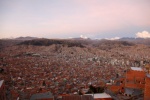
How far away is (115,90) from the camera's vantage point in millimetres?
16078

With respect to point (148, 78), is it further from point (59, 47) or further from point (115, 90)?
point (59, 47)

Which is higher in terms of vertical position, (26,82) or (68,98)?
(68,98)

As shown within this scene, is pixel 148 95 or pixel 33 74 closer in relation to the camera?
pixel 148 95

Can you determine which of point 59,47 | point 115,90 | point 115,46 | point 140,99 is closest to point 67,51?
point 59,47

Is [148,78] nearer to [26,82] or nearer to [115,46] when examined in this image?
[26,82]

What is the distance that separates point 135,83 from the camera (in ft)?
49.0

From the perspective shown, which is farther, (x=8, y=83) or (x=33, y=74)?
(x=33, y=74)

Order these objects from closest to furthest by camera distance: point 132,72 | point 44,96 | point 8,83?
point 44,96, point 132,72, point 8,83

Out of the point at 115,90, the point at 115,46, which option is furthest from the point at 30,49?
the point at 115,90

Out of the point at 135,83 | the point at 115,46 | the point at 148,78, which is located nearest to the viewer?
the point at 148,78

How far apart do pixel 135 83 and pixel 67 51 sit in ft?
151

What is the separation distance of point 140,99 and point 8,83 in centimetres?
1518

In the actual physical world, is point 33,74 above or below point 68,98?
below

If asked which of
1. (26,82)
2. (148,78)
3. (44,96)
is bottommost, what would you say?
(26,82)
